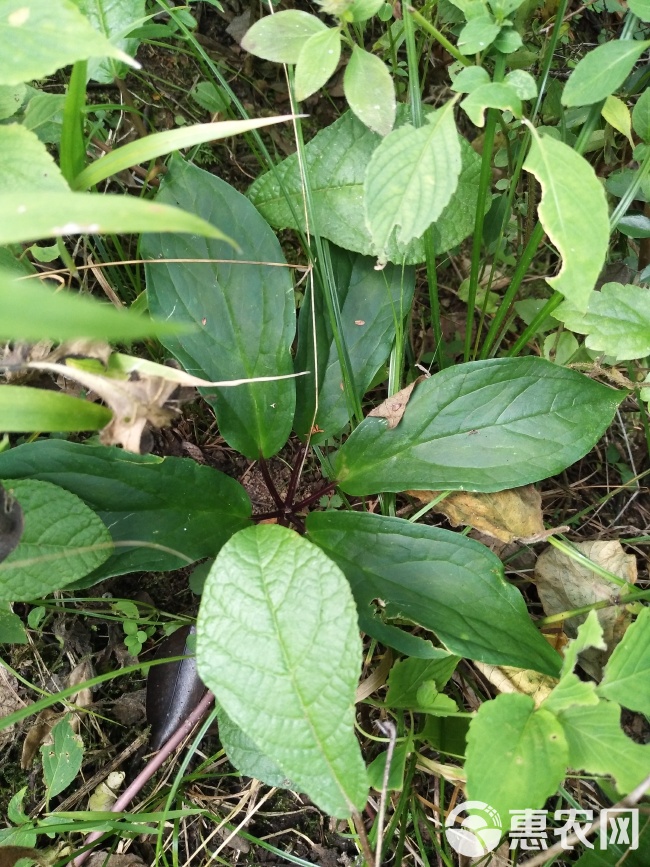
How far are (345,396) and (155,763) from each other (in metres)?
0.78

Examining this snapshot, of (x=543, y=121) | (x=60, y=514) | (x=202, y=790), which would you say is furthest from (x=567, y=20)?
(x=202, y=790)

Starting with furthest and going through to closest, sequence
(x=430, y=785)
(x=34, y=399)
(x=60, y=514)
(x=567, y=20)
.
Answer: (x=567, y=20)
(x=430, y=785)
(x=60, y=514)
(x=34, y=399)

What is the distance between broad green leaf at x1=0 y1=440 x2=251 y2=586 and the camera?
3.12 ft

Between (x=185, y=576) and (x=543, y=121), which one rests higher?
(x=543, y=121)

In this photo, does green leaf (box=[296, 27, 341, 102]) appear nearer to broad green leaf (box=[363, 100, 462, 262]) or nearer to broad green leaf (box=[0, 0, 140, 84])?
broad green leaf (box=[363, 100, 462, 262])

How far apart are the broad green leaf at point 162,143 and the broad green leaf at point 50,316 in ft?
1.51

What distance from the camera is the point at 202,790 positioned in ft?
3.87

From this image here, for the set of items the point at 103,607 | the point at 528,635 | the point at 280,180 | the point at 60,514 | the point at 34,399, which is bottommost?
the point at 103,607

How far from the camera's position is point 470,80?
0.85 m

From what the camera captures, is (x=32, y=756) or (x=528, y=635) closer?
(x=528, y=635)

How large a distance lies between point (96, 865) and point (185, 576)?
1.79ft

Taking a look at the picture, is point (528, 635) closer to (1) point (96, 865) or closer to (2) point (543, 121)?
(1) point (96, 865)

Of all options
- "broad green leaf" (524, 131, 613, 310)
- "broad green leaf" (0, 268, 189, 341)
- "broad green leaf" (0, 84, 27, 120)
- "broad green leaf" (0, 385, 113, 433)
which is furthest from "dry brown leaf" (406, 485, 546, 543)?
"broad green leaf" (0, 84, 27, 120)

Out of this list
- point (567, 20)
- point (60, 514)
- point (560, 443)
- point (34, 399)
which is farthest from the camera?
point (567, 20)
